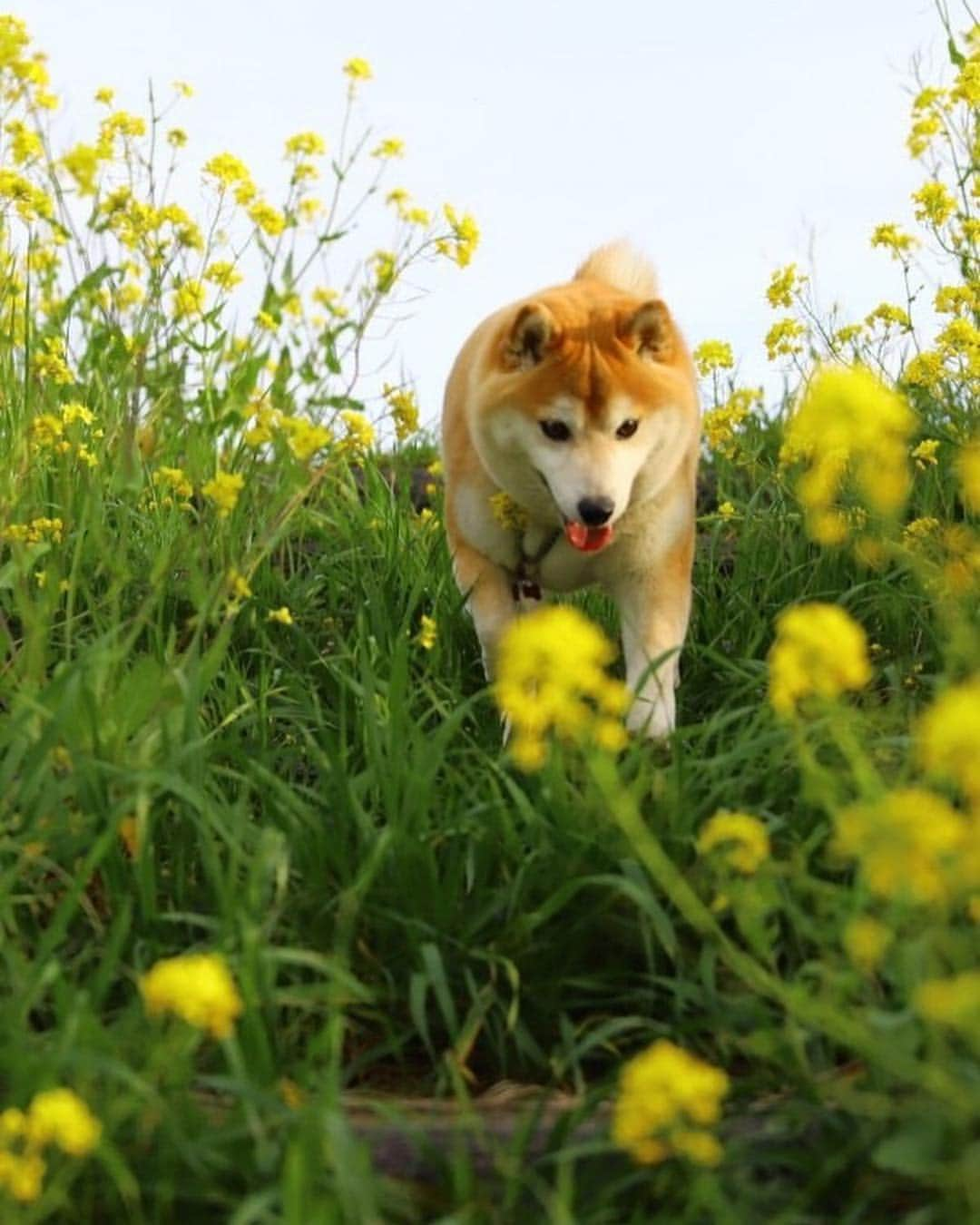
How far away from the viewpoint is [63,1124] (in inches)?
90.4

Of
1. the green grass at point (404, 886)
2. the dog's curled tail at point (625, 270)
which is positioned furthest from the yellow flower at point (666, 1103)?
the dog's curled tail at point (625, 270)

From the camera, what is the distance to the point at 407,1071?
3250 millimetres

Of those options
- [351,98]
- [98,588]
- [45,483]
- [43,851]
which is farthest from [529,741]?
[45,483]

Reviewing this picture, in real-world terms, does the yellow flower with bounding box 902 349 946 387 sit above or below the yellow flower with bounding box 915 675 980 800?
above

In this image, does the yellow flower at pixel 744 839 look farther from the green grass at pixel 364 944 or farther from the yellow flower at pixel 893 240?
the yellow flower at pixel 893 240

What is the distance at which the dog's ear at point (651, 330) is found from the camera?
14.7 ft

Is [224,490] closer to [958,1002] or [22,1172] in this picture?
[22,1172]

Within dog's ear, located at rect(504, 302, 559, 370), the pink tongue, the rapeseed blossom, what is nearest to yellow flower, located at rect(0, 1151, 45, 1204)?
A: the rapeseed blossom

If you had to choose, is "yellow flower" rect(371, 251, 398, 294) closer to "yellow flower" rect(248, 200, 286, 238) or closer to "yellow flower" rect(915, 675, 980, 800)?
"yellow flower" rect(248, 200, 286, 238)

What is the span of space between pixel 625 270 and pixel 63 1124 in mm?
3587

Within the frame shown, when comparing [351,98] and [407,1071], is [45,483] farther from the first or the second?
[407,1071]

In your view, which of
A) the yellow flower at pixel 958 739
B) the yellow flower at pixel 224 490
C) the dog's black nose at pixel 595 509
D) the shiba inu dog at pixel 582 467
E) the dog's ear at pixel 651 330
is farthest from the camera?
the dog's ear at pixel 651 330

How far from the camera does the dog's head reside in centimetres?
434

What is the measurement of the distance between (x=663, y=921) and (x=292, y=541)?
3609 mm
